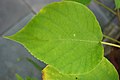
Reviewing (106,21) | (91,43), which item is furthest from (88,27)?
(106,21)

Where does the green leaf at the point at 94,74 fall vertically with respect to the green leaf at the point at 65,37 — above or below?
below

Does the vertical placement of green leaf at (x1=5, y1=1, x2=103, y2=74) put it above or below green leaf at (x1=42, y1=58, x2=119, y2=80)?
above

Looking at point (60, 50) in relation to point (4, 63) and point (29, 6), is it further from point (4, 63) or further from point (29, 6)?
point (29, 6)

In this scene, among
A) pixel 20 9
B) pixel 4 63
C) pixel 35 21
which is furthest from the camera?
pixel 20 9
